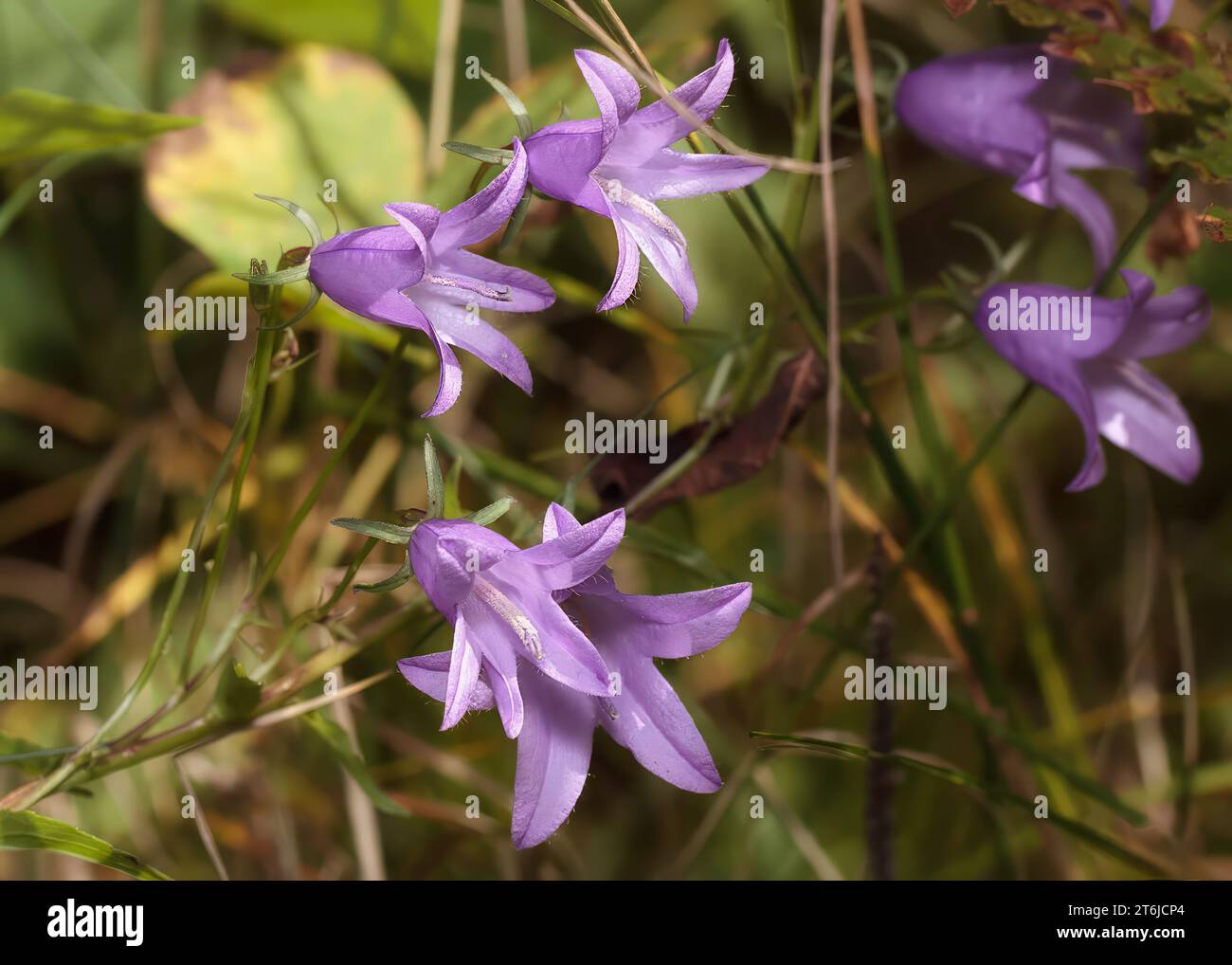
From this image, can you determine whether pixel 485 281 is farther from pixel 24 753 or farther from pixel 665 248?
pixel 24 753

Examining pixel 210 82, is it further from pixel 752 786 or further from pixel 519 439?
pixel 752 786

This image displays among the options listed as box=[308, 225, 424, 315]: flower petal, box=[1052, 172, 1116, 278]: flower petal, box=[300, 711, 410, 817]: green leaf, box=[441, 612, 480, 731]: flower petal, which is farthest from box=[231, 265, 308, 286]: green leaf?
box=[1052, 172, 1116, 278]: flower petal

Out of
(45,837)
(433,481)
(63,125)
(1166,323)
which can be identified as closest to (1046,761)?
(1166,323)

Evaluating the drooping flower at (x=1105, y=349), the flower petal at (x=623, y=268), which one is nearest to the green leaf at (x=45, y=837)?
the flower petal at (x=623, y=268)

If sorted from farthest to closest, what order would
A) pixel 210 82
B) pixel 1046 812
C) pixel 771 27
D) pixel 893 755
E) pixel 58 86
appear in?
pixel 771 27, pixel 58 86, pixel 210 82, pixel 1046 812, pixel 893 755

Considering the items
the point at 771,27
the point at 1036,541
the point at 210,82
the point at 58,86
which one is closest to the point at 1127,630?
the point at 1036,541

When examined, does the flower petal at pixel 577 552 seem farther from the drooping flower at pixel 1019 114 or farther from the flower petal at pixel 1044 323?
the drooping flower at pixel 1019 114

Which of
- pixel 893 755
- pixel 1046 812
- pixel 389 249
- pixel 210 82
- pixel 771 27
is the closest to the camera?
pixel 389 249
